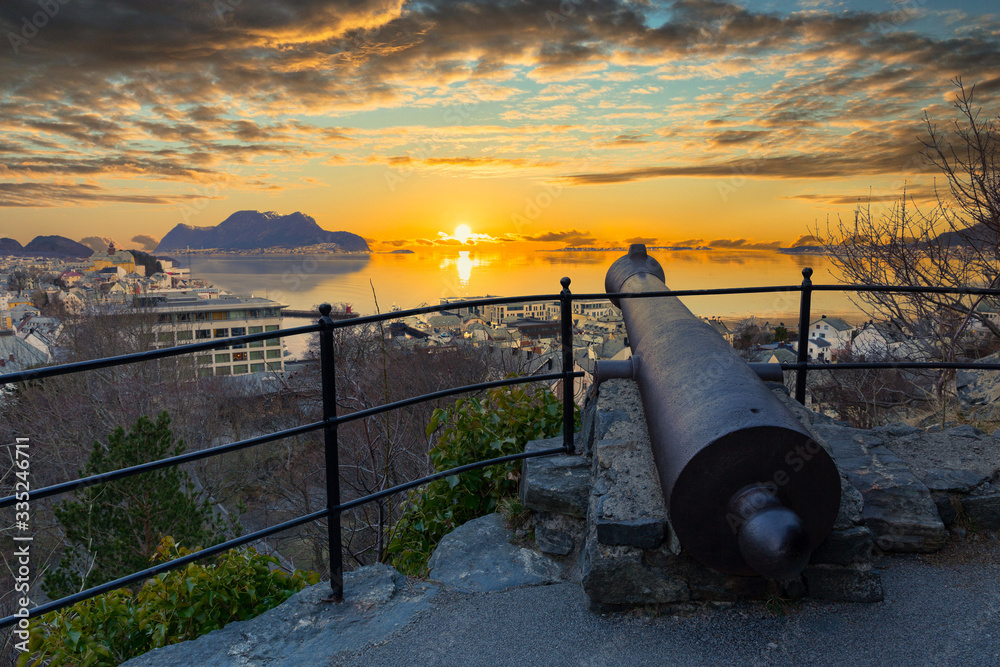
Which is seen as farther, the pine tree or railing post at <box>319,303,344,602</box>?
the pine tree

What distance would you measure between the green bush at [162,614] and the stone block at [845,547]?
2.43 metres

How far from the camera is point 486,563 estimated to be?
9.55 feet

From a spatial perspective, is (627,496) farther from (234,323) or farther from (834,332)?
(234,323)

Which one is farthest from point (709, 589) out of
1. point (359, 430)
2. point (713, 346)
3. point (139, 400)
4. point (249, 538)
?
point (139, 400)

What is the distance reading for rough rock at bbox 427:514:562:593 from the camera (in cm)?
277

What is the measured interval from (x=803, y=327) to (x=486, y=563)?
2.16 m

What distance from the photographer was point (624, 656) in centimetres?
220

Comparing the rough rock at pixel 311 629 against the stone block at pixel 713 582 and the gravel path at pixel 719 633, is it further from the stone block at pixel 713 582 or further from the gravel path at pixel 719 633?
A: the stone block at pixel 713 582

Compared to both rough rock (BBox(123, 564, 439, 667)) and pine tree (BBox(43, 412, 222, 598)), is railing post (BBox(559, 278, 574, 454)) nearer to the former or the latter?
rough rock (BBox(123, 564, 439, 667))

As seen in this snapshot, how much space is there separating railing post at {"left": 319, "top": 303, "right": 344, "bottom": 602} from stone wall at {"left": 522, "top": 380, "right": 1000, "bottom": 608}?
3.05 feet

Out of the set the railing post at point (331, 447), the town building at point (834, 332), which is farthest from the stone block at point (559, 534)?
the town building at point (834, 332)

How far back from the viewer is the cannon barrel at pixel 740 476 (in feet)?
6.61

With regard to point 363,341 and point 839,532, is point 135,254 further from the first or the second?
point 839,532

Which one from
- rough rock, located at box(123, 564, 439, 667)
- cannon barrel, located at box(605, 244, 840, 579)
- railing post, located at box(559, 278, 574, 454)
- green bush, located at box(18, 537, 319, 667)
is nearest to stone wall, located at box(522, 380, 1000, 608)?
railing post, located at box(559, 278, 574, 454)
